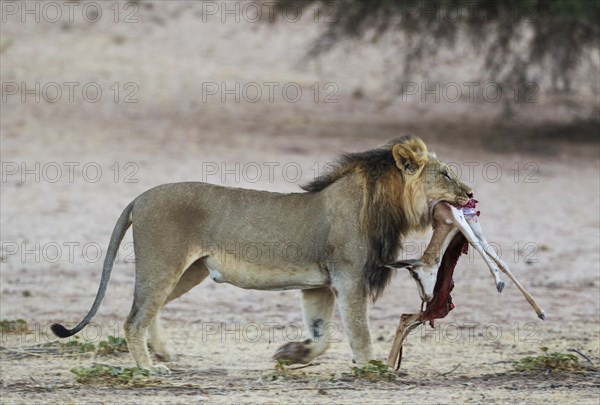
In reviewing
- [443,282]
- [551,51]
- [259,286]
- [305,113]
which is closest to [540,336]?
[443,282]

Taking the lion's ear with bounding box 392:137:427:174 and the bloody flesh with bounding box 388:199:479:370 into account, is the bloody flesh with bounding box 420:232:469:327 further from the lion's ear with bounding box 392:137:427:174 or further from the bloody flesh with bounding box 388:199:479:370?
the lion's ear with bounding box 392:137:427:174

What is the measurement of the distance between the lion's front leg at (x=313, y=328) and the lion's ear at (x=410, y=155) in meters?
0.96

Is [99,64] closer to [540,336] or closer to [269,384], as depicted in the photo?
[540,336]

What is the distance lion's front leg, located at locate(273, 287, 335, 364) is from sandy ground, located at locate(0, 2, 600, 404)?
0.59ft

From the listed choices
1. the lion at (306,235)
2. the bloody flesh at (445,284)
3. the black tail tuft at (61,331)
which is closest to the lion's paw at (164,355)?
the lion at (306,235)

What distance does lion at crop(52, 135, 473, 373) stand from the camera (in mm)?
7500

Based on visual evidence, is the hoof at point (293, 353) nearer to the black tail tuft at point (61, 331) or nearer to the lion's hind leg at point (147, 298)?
the lion's hind leg at point (147, 298)

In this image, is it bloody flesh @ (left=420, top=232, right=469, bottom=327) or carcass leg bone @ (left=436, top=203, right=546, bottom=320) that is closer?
carcass leg bone @ (left=436, top=203, right=546, bottom=320)

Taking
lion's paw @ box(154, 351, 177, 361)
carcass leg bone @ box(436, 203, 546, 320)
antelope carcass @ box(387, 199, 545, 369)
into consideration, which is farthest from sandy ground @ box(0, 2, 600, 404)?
carcass leg bone @ box(436, 203, 546, 320)

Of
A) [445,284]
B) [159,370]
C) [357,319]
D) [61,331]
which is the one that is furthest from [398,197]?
[61,331]

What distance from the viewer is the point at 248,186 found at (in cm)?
1502

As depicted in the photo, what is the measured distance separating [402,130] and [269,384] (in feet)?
39.2

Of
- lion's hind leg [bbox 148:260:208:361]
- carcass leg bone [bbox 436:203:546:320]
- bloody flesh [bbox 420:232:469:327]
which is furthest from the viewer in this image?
lion's hind leg [bbox 148:260:208:361]

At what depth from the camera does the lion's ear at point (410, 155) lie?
7500mm
